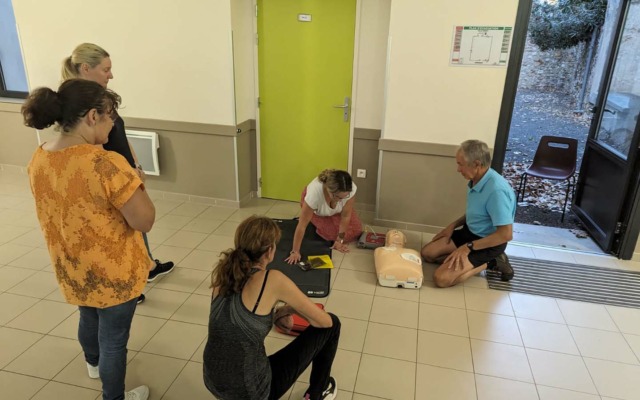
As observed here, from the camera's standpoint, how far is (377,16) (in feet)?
12.2

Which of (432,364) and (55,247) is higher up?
(55,247)

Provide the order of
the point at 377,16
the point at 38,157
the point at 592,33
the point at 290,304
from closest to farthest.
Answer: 1. the point at 38,157
2. the point at 290,304
3. the point at 377,16
4. the point at 592,33

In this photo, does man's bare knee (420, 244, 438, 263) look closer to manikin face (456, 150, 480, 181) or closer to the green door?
manikin face (456, 150, 480, 181)

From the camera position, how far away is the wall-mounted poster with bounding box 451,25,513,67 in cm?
324

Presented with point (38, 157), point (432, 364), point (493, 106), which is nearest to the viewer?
point (38, 157)

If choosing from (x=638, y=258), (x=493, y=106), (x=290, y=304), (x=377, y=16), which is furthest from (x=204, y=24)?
(x=638, y=258)

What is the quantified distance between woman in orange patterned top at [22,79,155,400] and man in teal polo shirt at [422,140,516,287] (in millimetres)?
2056

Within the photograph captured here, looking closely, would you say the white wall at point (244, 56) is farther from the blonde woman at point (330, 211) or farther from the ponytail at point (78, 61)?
the ponytail at point (78, 61)

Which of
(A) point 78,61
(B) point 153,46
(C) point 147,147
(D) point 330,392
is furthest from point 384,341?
(B) point 153,46

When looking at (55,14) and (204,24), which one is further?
(55,14)

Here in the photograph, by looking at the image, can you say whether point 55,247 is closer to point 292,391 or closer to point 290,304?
point 290,304

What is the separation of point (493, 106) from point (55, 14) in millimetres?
4091

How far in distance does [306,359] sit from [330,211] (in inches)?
70.4

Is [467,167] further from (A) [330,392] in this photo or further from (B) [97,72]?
(B) [97,72]
